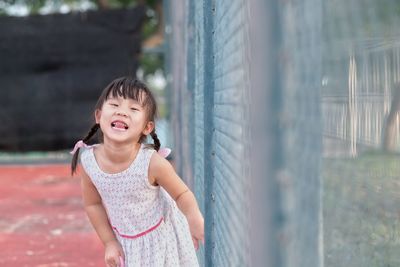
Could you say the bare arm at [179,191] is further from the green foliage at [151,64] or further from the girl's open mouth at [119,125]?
the green foliage at [151,64]

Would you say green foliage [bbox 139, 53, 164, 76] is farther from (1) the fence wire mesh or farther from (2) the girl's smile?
(1) the fence wire mesh

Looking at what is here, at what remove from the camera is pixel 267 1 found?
1.12 m

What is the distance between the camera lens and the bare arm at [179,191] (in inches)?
98.8

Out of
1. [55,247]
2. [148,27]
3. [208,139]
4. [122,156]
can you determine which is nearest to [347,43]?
[208,139]

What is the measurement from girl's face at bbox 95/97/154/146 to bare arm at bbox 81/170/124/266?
24cm

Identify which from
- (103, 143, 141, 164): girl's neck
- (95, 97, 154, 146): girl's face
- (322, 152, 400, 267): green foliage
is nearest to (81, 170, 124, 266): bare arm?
(103, 143, 141, 164): girl's neck

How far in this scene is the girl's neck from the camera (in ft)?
8.38

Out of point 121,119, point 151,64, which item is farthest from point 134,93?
point 151,64

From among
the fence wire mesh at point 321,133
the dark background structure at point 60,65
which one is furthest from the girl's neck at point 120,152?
the dark background structure at point 60,65

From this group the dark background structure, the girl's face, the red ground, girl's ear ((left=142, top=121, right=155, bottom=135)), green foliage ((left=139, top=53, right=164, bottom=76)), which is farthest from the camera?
green foliage ((left=139, top=53, right=164, bottom=76))

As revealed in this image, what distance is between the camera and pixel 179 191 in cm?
254

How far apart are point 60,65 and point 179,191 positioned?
771 centimetres

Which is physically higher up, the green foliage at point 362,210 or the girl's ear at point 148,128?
the girl's ear at point 148,128

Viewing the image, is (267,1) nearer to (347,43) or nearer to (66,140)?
(347,43)
